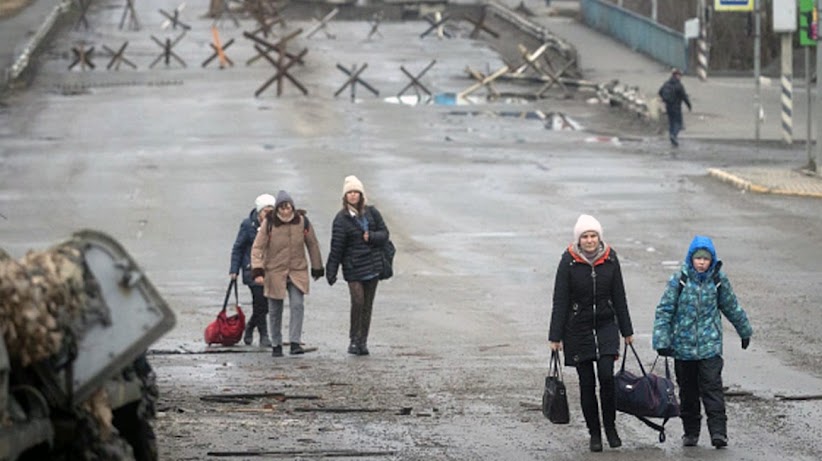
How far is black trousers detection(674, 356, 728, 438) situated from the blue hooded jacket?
8cm

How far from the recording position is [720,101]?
5128cm

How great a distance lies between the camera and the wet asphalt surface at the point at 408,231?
14227 millimetres

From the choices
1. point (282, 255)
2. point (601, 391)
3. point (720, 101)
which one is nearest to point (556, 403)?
point (601, 391)

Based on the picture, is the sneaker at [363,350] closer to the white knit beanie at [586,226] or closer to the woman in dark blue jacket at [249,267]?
the woman in dark blue jacket at [249,267]

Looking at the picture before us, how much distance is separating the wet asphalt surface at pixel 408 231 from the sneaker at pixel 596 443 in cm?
16

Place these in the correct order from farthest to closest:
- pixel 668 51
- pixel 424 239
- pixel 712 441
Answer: pixel 668 51, pixel 424 239, pixel 712 441

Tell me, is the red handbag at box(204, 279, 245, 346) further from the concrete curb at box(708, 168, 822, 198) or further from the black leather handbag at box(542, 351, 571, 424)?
the concrete curb at box(708, 168, 822, 198)

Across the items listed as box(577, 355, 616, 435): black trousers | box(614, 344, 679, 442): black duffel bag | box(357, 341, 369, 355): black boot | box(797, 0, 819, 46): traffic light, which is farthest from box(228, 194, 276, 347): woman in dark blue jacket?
box(797, 0, 819, 46): traffic light

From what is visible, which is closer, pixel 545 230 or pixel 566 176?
pixel 545 230

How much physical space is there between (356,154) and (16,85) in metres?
16.4

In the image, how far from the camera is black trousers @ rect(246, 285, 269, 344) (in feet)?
65.7

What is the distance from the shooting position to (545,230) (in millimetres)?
29141

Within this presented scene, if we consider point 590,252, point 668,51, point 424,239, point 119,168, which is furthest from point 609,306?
point 668,51

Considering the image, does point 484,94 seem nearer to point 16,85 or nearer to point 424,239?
point 16,85
